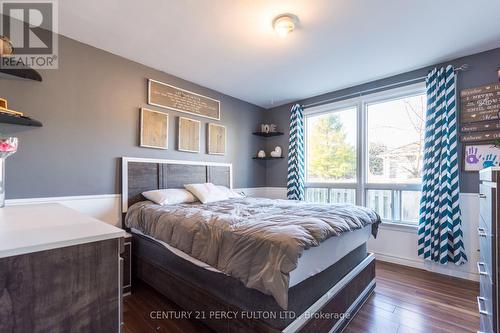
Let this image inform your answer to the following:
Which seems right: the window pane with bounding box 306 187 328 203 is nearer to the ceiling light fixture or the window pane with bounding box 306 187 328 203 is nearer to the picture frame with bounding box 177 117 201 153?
the picture frame with bounding box 177 117 201 153

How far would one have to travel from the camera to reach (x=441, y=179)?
8.99ft

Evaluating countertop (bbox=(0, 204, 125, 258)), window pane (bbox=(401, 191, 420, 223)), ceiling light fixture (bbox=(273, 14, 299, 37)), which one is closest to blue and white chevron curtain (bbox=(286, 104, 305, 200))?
window pane (bbox=(401, 191, 420, 223))

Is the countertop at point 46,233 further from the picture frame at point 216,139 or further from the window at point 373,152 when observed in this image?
the window at point 373,152

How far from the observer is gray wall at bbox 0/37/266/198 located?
215 cm

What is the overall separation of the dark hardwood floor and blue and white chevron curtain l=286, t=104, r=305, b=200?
184 cm

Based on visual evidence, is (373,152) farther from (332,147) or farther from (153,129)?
(153,129)

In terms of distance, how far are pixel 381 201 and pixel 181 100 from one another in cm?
331

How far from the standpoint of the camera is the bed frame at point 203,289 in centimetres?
148

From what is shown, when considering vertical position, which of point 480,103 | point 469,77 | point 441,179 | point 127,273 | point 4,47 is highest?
point 469,77

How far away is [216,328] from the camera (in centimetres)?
163

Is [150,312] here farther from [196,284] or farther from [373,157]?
[373,157]

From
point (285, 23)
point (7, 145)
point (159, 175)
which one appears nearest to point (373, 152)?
point (285, 23)

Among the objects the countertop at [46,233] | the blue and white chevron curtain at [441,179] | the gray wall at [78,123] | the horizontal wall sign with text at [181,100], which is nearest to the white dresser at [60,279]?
the countertop at [46,233]

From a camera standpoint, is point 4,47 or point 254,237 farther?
point 4,47
